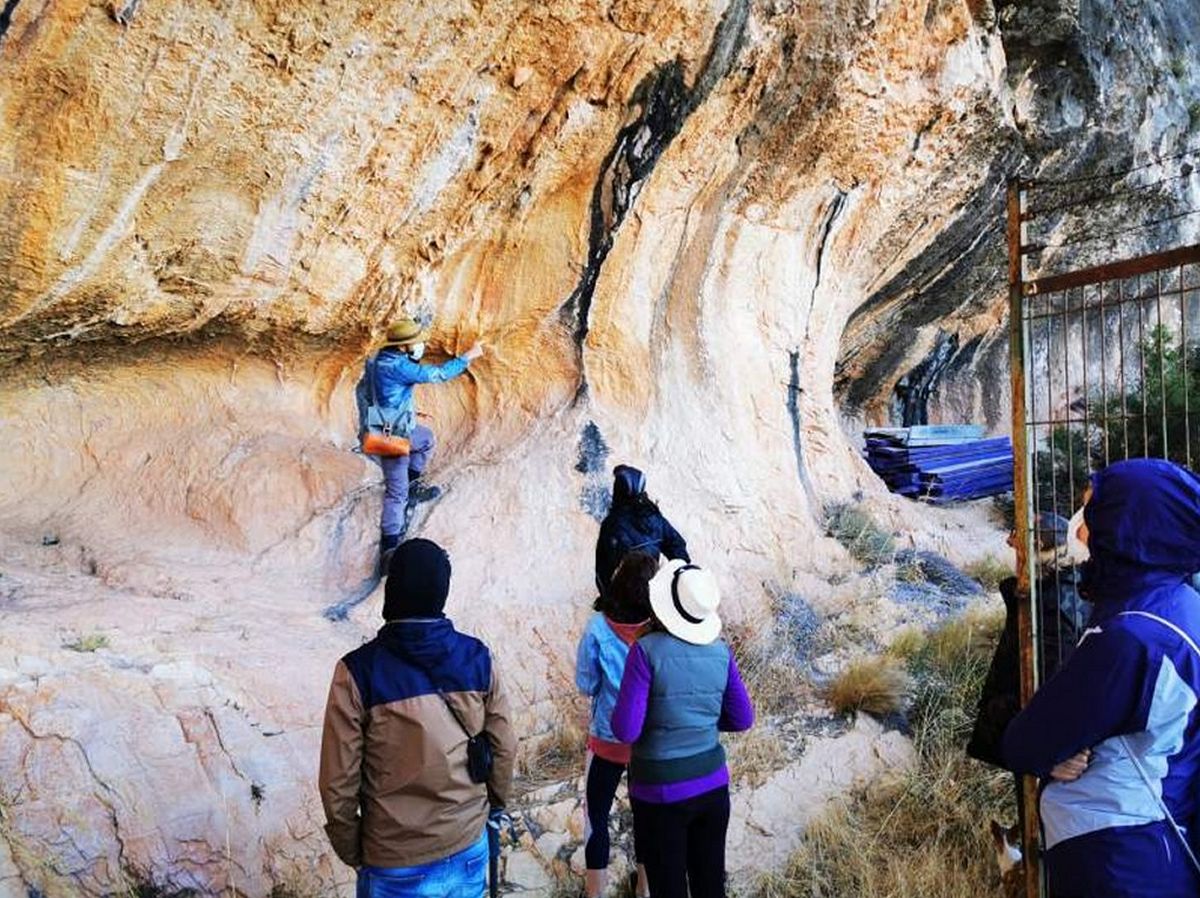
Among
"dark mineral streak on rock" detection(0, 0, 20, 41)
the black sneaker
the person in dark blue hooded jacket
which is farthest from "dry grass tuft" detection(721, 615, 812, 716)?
"dark mineral streak on rock" detection(0, 0, 20, 41)

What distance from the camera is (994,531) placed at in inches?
406

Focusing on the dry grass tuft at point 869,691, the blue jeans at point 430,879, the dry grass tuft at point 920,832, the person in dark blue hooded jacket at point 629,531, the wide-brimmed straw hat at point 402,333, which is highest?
the wide-brimmed straw hat at point 402,333

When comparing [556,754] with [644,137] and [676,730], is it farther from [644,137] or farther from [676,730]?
[644,137]

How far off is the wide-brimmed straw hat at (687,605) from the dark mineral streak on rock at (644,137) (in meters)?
3.99

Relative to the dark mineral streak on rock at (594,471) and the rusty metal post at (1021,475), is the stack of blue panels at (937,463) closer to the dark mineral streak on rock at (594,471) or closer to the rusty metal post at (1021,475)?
the dark mineral streak on rock at (594,471)

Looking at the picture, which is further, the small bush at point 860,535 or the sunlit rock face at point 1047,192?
the sunlit rock face at point 1047,192

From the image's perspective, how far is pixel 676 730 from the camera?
10.1ft

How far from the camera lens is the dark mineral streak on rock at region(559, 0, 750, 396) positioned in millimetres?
6113

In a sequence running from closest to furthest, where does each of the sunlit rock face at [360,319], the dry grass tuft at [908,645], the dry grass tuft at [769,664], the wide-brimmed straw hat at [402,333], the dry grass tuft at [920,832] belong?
1. the dry grass tuft at [920,832]
2. the sunlit rock face at [360,319]
3. the dry grass tuft at [769,664]
4. the wide-brimmed straw hat at [402,333]
5. the dry grass tuft at [908,645]

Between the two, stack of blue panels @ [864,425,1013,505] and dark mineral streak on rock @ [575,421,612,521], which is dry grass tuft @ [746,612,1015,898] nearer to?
dark mineral streak on rock @ [575,421,612,521]

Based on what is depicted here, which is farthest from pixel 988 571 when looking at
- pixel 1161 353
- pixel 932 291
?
pixel 1161 353

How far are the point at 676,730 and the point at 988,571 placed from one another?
6.06 metres

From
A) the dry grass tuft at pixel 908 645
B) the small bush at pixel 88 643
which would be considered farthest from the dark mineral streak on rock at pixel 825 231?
the small bush at pixel 88 643

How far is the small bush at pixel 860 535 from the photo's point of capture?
784cm
